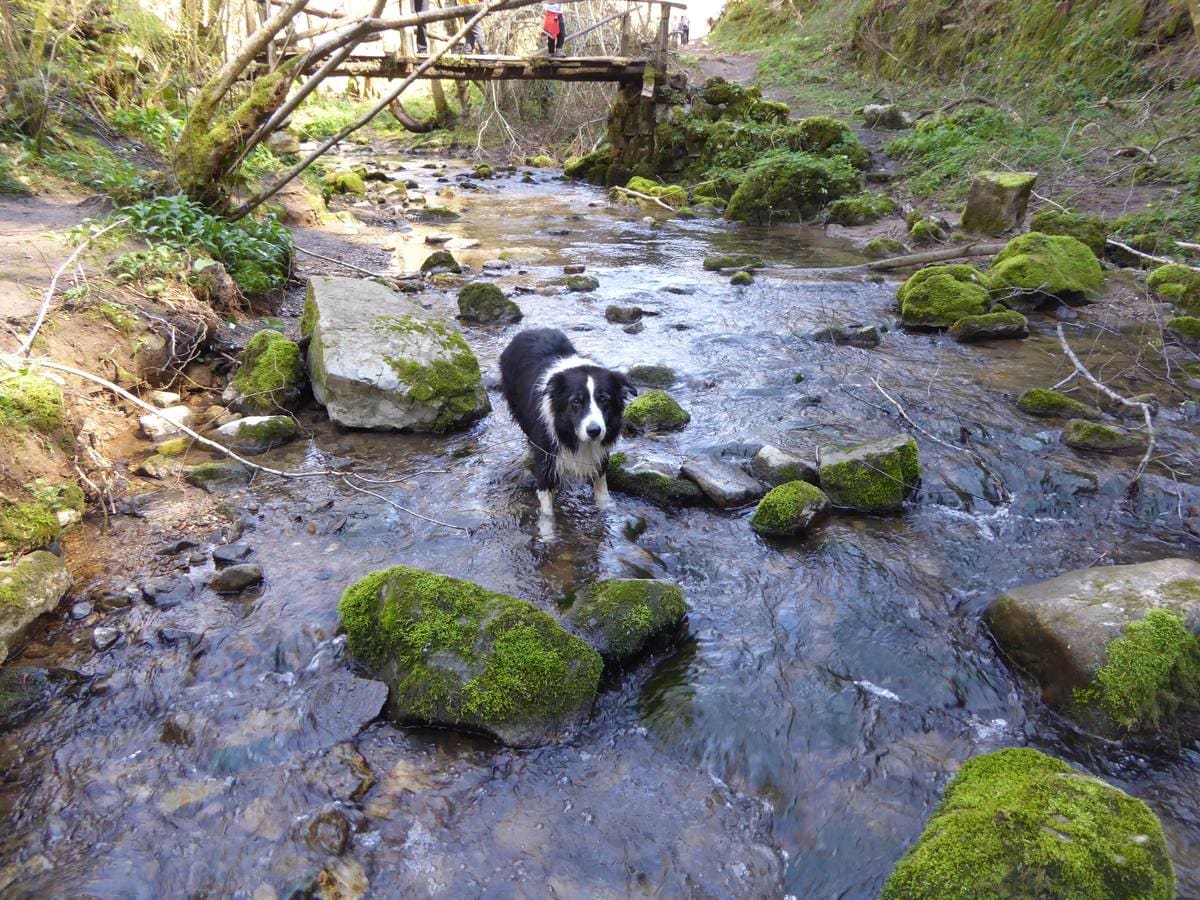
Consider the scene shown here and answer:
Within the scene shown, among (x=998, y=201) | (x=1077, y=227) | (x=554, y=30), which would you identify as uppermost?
(x=554, y=30)

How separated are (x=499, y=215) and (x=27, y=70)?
9.07m

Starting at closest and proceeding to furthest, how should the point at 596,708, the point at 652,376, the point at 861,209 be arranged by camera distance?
the point at 596,708, the point at 652,376, the point at 861,209

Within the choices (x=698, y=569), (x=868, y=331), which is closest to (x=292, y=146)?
(x=868, y=331)

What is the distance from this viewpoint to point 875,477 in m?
5.16

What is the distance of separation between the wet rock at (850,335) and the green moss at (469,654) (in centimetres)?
611

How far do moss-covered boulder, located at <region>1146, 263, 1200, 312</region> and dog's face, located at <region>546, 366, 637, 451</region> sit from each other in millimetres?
7735

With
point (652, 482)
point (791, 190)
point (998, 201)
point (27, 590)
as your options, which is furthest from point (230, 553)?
point (791, 190)

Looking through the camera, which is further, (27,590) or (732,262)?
(732,262)

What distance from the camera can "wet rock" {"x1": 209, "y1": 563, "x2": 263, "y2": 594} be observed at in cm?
423

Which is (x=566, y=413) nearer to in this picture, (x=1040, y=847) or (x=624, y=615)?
(x=624, y=615)

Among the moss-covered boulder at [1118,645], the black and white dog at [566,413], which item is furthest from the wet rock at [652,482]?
the moss-covered boulder at [1118,645]

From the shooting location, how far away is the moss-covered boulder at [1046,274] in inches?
356

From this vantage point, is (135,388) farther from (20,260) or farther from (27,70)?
(27,70)

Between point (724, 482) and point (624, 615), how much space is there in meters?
1.82
